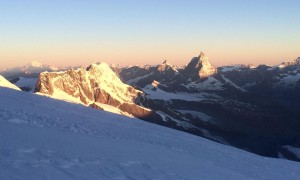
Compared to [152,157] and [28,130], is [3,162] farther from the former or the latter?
[152,157]

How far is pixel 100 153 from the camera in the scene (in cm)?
2261

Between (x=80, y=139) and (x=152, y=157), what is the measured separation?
4424mm

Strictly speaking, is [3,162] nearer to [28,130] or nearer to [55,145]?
[55,145]

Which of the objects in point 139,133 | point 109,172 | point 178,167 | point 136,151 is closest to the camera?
point 109,172

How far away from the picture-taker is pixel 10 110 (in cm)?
2977

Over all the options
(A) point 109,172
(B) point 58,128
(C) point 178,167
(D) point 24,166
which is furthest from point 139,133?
(D) point 24,166

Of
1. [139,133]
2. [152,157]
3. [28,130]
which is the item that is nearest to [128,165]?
[152,157]

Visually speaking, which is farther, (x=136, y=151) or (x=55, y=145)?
(x=136, y=151)

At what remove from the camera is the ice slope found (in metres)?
18.5

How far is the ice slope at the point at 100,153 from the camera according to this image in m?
18.5

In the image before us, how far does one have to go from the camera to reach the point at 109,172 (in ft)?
62.7

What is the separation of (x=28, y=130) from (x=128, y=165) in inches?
273

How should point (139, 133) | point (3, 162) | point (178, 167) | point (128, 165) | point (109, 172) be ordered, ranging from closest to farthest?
point (3, 162), point (109, 172), point (128, 165), point (178, 167), point (139, 133)

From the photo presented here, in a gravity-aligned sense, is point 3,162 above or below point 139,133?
above
